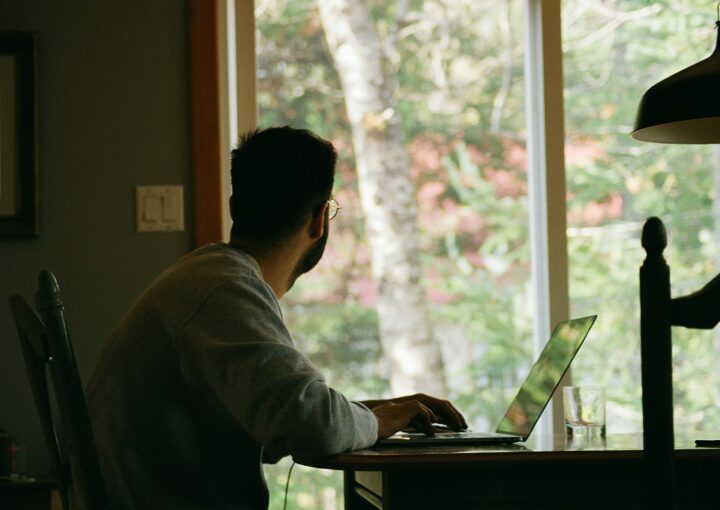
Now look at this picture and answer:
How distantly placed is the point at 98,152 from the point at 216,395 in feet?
4.49

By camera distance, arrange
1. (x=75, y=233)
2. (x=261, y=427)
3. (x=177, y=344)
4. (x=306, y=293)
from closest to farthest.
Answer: (x=261, y=427), (x=177, y=344), (x=75, y=233), (x=306, y=293)

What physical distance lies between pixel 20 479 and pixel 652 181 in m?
1.99

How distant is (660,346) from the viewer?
3.34ft

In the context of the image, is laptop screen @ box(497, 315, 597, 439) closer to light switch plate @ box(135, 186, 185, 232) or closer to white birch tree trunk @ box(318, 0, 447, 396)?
white birch tree trunk @ box(318, 0, 447, 396)

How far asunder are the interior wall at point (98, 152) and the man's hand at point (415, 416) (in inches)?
42.7

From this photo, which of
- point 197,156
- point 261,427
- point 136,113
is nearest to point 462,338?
point 197,156

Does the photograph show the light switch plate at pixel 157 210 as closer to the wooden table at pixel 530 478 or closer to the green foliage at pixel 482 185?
the green foliage at pixel 482 185

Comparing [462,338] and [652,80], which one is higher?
[652,80]

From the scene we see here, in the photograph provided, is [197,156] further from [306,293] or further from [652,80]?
[652,80]

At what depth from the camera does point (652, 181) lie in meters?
3.13

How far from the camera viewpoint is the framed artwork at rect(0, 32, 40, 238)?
2676mm

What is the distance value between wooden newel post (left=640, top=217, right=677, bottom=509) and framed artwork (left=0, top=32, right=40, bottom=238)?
2010 mm

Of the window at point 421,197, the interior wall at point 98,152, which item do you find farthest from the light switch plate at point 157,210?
the window at point 421,197

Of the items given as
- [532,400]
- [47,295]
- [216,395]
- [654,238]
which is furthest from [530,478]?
[47,295]
